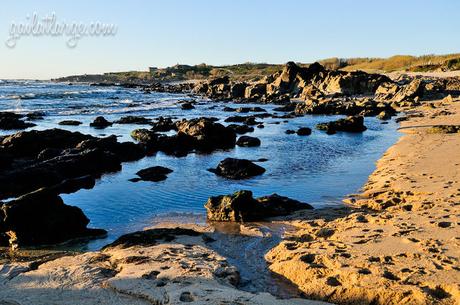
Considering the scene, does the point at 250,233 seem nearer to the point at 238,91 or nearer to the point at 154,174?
the point at 154,174

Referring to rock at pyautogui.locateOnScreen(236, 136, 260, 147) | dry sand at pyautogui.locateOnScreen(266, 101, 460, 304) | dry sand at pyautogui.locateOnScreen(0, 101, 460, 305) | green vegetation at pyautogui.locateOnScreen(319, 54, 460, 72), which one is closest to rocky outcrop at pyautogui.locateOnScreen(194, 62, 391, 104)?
green vegetation at pyautogui.locateOnScreen(319, 54, 460, 72)

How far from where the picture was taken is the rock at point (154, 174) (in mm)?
19234

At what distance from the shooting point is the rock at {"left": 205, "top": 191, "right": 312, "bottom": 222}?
43.5ft

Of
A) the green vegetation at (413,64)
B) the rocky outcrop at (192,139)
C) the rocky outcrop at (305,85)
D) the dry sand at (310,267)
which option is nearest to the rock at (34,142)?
the rocky outcrop at (192,139)

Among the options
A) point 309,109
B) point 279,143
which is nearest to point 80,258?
point 279,143

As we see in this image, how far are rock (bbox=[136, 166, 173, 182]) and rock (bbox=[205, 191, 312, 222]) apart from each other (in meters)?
5.91

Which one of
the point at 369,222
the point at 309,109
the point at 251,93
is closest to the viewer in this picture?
the point at 369,222

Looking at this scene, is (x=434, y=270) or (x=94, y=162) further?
(x=94, y=162)

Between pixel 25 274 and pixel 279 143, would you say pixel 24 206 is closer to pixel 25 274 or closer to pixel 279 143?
pixel 25 274

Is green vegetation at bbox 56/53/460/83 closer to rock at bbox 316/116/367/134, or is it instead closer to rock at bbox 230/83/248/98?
rock at bbox 230/83/248/98

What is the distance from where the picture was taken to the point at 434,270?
826cm

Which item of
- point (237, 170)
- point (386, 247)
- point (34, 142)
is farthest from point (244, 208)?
point (34, 142)

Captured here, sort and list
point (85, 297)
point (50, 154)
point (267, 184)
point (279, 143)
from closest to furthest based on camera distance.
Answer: point (85, 297)
point (267, 184)
point (50, 154)
point (279, 143)

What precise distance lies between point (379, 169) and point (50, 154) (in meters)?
15.2
